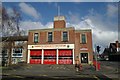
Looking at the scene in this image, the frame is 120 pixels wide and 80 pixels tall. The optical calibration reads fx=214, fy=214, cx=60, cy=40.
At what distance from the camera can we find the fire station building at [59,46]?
4112 centimetres

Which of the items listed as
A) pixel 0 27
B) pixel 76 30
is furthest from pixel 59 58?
pixel 0 27

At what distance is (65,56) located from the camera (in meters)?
41.8

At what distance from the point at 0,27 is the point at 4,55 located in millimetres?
13874

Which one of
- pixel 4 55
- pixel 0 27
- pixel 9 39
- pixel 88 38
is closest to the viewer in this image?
pixel 0 27

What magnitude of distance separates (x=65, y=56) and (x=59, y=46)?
2.28m

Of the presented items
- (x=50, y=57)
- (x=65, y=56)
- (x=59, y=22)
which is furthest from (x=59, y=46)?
(x=59, y=22)

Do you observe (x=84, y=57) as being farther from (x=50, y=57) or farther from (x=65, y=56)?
(x=50, y=57)

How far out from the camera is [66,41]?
41500 millimetres

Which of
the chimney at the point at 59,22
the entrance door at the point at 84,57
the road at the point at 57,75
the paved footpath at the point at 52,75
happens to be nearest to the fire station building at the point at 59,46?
the entrance door at the point at 84,57

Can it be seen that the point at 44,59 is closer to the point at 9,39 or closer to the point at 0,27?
the point at 9,39

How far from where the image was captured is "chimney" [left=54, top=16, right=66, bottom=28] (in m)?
44.6

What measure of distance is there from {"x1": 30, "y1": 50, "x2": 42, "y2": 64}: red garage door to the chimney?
→ 6.64 meters

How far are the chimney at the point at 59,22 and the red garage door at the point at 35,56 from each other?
21.8 ft

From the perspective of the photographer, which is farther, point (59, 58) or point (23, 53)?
point (23, 53)
